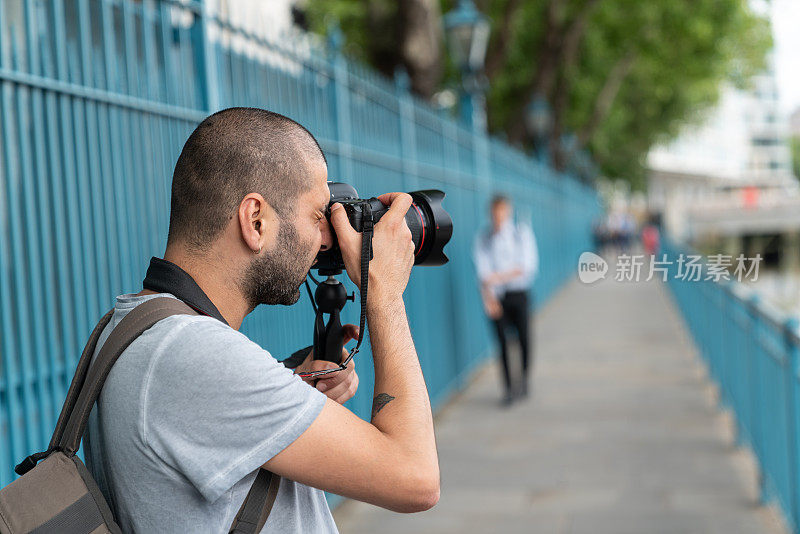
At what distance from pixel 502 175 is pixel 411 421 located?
36.4ft

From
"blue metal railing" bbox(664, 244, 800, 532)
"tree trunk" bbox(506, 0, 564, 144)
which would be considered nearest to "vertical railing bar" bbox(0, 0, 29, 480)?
"blue metal railing" bbox(664, 244, 800, 532)

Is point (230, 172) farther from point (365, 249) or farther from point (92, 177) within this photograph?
point (92, 177)

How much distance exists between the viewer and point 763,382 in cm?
490

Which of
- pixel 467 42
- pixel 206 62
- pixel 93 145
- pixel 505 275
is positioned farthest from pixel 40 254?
pixel 467 42

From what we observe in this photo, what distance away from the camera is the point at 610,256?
33.5 m

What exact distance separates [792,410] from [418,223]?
2993 mm

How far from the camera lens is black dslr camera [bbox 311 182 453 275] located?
1.61 metres

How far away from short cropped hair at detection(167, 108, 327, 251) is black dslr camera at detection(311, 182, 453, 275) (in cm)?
12

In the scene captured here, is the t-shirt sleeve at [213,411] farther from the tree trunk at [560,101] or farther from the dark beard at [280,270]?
the tree trunk at [560,101]

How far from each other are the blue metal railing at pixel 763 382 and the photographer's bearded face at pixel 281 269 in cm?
309

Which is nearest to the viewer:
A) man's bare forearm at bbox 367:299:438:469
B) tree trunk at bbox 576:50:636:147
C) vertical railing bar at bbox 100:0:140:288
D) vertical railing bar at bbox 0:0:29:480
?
man's bare forearm at bbox 367:299:438:469

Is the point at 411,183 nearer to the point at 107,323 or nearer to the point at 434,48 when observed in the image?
the point at 434,48

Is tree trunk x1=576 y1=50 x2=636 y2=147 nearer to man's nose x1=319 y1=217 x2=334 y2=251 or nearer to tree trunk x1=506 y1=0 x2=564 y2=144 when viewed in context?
tree trunk x1=506 y1=0 x2=564 y2=144

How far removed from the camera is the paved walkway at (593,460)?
15.5 ft
